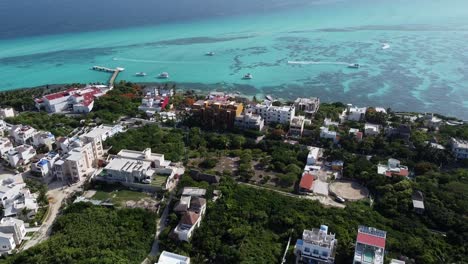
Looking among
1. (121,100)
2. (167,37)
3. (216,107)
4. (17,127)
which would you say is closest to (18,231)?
(17,127)

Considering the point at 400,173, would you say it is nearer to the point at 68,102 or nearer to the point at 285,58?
the point at 68,102

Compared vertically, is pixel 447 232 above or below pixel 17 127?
below

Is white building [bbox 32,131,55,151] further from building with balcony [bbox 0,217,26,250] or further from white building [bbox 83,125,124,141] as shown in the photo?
building with balcony [bbox 0,217,26,250]

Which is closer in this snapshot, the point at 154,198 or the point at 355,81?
the point at 154,198

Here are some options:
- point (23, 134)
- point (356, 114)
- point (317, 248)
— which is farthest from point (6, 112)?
point (356, 114)

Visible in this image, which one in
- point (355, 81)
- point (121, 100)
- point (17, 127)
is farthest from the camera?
point (355, 81)

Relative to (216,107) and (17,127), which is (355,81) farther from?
(17,127)

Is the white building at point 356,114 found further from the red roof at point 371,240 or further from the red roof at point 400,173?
the red roof at point 371,240
